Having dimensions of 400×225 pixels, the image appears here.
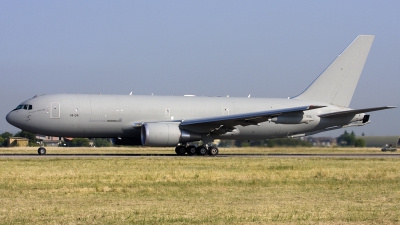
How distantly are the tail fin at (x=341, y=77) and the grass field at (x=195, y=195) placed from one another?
18692 mm

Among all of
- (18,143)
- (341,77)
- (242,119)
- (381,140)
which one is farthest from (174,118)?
(18,143)

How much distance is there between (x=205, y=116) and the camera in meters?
37.5

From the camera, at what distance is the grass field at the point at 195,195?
1137 centimetres

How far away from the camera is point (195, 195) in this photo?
49.5 feet

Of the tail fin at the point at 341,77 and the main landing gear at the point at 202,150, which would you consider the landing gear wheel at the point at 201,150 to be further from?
the tail fin at the point at 341,77

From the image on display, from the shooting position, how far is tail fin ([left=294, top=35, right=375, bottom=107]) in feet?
136

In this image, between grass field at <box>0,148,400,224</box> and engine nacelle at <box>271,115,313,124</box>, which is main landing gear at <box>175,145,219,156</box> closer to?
engine nacelle at <box>271,115,313,124</box>

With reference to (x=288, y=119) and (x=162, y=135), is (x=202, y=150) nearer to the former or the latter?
(x=162, y=135)

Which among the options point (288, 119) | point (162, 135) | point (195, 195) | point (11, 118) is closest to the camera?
point (195, 195)

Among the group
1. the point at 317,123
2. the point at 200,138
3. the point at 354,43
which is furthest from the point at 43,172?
the point at 354,43

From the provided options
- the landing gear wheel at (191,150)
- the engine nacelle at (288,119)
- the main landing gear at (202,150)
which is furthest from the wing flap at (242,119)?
the landing gear wheel at (191,150)

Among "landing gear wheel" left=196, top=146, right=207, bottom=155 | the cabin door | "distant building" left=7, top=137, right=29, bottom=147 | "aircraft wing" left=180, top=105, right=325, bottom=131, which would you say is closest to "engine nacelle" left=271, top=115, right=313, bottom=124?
"aircraft wing" left=180, top=105, right=325, bottom=131

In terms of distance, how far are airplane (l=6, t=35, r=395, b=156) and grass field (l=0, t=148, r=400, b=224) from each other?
10765 millimetres

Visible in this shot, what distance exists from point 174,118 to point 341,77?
1253 centimetres
